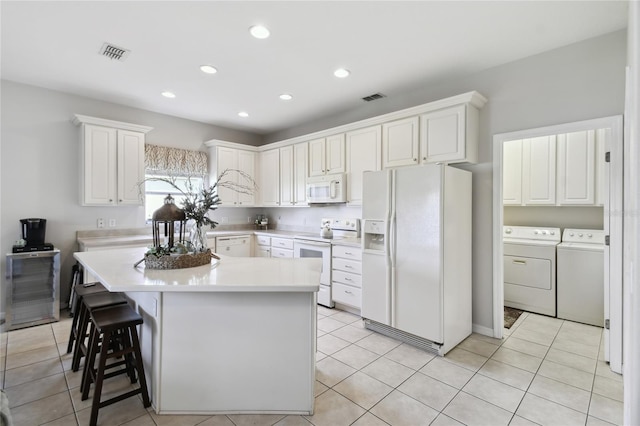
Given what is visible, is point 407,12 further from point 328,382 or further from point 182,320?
point 328,382

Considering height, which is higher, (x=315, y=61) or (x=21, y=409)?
(x=315, y=61)

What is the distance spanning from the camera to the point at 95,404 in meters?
1.83

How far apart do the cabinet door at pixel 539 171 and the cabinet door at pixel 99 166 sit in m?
5.50

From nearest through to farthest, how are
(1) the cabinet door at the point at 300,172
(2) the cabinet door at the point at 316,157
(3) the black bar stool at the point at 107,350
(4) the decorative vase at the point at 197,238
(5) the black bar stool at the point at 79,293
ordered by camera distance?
(3) the black bar stool at the point at 107,350 < (4) the decorative vase at the point at 197,238 < (5) the black bar stool at the point at 79,293 < (2) the cabinet door at the point at 316,157 < (1) the cabinet door at the point at 300,172

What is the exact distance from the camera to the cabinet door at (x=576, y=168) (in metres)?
3.66

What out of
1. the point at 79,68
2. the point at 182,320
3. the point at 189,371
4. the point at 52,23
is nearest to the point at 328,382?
the point at 189,371

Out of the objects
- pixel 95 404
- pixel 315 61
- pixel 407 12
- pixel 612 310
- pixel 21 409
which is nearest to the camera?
pixel 95 404

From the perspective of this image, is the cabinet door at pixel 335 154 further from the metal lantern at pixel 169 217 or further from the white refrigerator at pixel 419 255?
the metal lantern at pixel 169 217

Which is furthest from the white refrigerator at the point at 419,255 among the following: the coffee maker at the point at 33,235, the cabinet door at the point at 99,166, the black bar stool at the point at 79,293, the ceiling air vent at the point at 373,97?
A: the coffee maker at the point at 33,235

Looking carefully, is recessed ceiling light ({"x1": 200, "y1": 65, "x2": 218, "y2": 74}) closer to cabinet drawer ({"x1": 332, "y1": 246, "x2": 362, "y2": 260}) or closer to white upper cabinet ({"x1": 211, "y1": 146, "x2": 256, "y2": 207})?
white upper cabinet ({"x1": 211, "y1": 146, "x2": 256, "y2": 207})

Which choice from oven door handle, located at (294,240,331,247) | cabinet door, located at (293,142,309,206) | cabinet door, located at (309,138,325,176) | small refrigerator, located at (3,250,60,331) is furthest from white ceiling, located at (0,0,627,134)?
small refrigerator, located at (3,250,60,331)

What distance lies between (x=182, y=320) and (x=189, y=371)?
1.08 feet

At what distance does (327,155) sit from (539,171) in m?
2.84

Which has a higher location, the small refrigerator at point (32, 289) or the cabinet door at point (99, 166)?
the cabinet door at point (99, 166)
